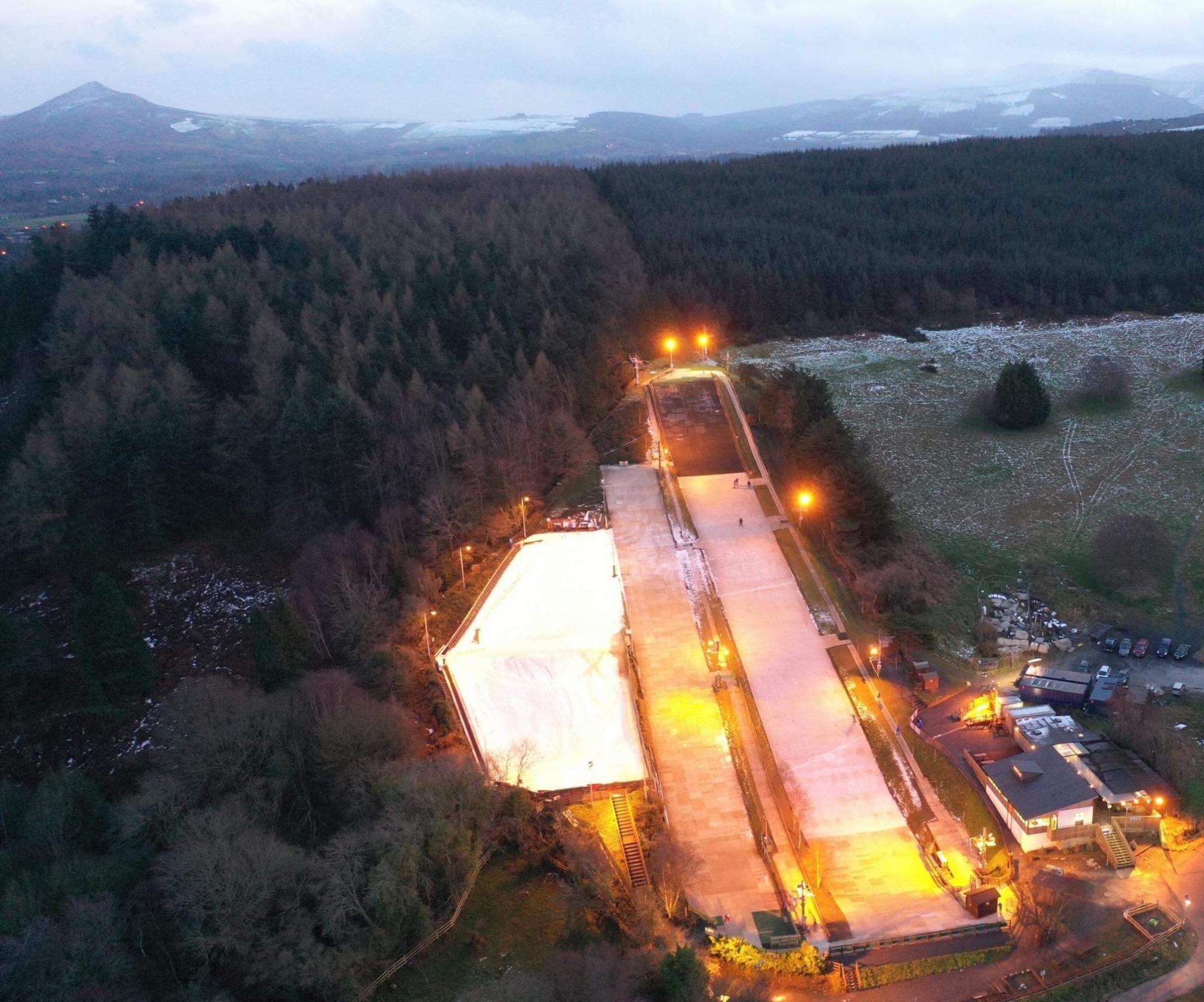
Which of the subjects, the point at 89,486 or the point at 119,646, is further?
the point at 89,486

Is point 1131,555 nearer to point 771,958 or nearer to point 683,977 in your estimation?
point 771,958

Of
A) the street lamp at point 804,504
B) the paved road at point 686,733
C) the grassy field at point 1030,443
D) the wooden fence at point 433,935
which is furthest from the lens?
the grassy field at point 1030,443

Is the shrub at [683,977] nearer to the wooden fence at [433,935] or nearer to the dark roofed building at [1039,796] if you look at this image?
the wooden fence at [433,935]

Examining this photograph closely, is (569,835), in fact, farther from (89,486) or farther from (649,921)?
(89,486)

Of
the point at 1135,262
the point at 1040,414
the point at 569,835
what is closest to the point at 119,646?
the point at 569,835

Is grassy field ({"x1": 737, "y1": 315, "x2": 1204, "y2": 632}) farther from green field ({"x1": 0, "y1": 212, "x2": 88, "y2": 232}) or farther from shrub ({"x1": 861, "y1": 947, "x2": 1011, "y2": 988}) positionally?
green field ({"x1": 0, "y1": 212, "x2": 88, "y2": 232})

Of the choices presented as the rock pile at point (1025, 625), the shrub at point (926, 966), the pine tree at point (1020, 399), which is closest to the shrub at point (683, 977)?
the shrub at point (926, 966)
